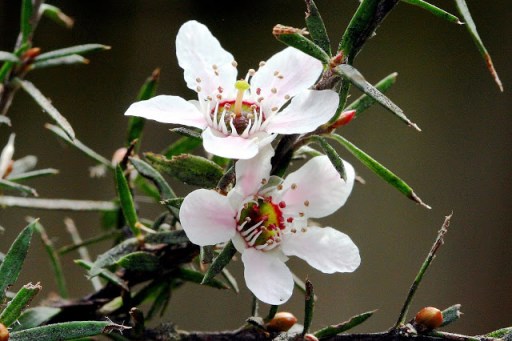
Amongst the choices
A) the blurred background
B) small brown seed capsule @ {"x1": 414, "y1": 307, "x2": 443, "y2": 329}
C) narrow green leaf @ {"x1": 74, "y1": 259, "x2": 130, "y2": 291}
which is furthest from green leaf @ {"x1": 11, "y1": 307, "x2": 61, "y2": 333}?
the blurred background

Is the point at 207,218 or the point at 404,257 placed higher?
the point at 207,218

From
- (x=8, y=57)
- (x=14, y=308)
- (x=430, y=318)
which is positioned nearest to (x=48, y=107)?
(x=8, y=57)

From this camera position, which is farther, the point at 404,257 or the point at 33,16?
the point at 404,257

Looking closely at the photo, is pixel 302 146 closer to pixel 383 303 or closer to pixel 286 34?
pixel 286 34

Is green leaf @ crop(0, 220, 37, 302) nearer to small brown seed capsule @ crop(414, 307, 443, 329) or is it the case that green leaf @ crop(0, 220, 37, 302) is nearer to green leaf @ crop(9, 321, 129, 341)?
green leaf @ crop(9, 321, 129, 341)

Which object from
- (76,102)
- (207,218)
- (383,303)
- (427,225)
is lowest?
(383,303)

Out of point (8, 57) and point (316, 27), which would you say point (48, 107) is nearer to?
point (8, 57)

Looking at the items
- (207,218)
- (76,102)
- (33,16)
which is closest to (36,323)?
(207,218)

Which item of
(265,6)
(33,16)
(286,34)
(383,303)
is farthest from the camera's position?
(265,6)
